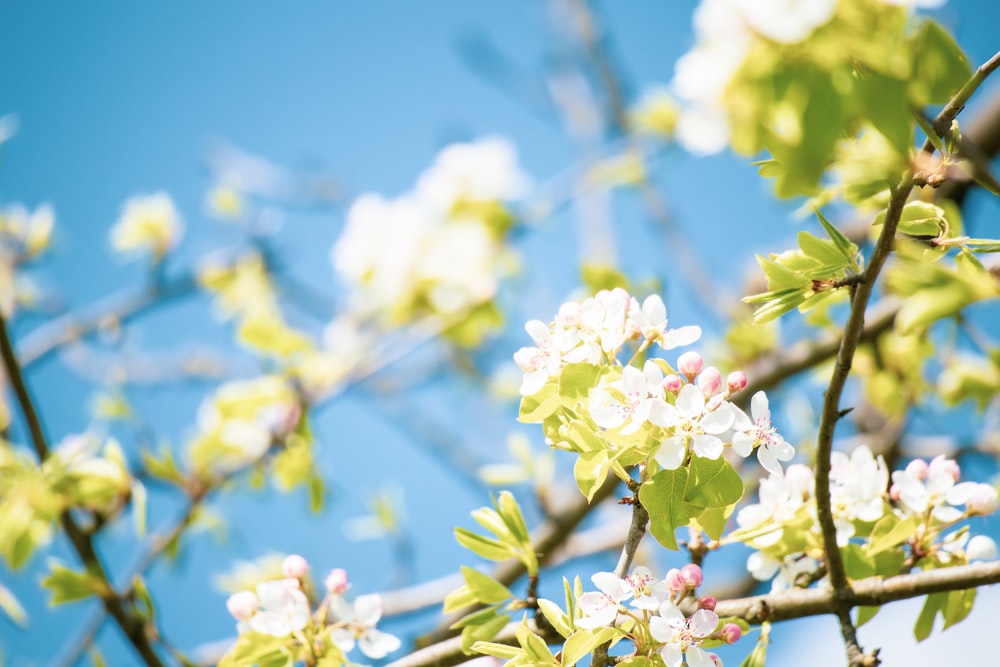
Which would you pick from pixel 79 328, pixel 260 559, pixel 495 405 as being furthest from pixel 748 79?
pixel 495 405

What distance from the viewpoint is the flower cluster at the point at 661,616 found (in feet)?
2.38

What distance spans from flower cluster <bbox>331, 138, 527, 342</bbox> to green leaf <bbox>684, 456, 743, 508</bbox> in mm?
1398

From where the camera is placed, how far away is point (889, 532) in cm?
86

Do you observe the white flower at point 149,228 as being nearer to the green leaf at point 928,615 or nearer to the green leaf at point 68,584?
the green leaf at point 68,584

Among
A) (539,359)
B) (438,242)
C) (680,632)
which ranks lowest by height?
(680,632)

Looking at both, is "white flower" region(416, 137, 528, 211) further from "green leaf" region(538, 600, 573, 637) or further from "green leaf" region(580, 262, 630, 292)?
"green leaf" region(538, 600, 573, 637)

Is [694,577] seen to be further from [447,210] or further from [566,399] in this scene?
[447,210]

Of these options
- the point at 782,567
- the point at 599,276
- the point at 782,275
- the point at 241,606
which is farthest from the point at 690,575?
the point at 599,276

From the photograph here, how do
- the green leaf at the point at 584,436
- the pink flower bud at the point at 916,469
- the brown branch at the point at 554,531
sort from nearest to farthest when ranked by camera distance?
1. the green leaf at the point at 584,436
2. the pink flower bud at the point at 916,469
3. the brown branch at the point at 554,531

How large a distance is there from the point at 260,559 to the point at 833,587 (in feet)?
5.12

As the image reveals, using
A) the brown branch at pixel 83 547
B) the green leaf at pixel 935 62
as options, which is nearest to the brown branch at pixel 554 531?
the brown branch at pixel 83 547

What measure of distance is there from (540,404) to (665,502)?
6.6 inches

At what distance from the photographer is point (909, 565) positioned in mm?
900

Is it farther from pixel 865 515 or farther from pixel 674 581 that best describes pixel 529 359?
pixel 865 515
